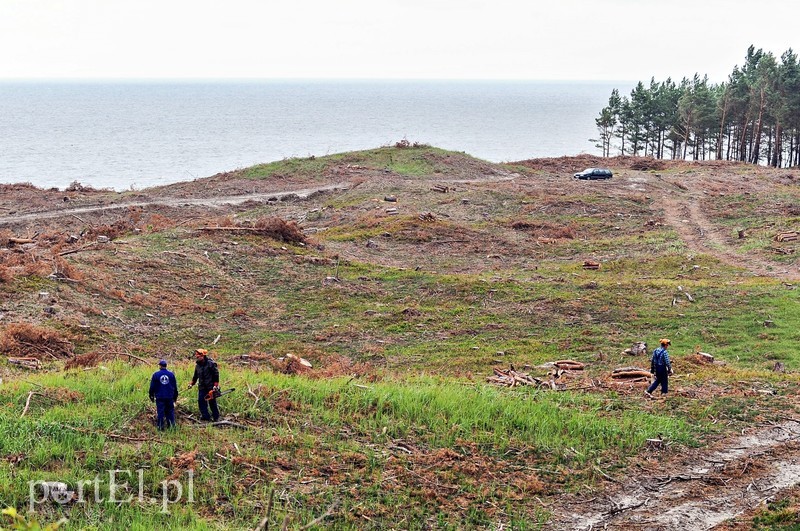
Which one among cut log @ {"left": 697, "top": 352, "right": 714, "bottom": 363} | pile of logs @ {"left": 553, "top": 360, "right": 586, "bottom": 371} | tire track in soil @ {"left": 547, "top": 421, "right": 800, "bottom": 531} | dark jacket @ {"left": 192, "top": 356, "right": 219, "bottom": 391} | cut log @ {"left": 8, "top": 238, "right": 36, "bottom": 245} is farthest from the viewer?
cut log @ {"left": 8, "top": 238, "right": 36, "bottom": 245}

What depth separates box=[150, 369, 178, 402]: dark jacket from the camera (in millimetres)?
13883

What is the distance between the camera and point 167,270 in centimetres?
3150

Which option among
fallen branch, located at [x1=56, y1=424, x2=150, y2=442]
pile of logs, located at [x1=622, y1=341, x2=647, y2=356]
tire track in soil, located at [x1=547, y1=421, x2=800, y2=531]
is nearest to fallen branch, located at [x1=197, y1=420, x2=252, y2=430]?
fallen branch, located at [x1=56, y1=424, x2=150, y2=442]

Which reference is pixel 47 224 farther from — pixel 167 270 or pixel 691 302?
pixel 691 302

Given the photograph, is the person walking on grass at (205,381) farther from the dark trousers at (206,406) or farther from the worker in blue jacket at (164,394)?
the worker in blue jacket at (164,394)

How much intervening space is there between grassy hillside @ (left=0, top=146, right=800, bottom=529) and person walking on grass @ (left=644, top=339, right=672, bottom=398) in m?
0.31

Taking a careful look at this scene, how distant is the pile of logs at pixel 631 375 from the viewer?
20.1 metres

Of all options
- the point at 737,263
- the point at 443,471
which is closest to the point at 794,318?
the point at 737,263

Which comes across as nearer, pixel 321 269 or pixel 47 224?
pixel 321 269

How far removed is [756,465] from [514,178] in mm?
55287

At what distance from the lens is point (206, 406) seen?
14.8 m

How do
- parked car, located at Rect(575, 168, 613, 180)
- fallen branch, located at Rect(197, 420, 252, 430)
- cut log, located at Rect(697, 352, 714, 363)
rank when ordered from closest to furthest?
1. fallen branch, located at Rect(197, 420, 252, 430)
2. cut log, located at Rect(697, 352, 714, 363)
3. parked car, located at Rect(575, 168, 613, 180)

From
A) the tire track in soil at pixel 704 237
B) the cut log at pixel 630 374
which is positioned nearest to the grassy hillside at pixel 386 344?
the tire track in soil at pixel 704 237

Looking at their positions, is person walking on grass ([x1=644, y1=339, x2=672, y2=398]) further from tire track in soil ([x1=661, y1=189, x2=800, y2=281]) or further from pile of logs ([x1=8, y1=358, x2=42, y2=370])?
tire track in soil ([x1=661, y1=189, x2=800, y2=281])
